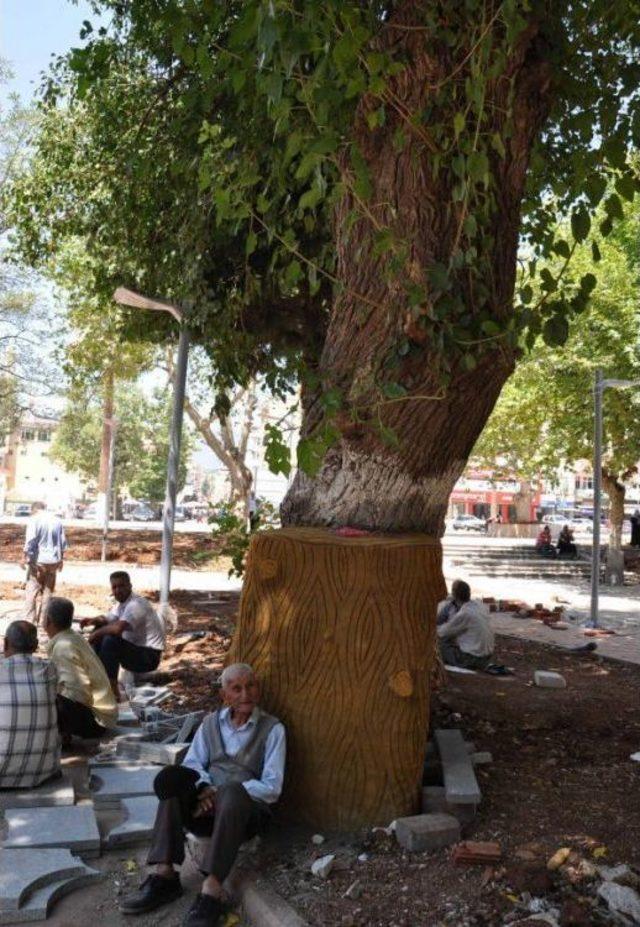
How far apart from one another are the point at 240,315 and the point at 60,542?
15.2ft

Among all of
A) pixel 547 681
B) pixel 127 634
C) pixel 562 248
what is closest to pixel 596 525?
pixel 547 681

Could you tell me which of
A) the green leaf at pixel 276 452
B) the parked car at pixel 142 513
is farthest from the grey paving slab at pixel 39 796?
the parked car at pixel 142 513

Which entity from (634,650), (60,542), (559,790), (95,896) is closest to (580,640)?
(634,650)

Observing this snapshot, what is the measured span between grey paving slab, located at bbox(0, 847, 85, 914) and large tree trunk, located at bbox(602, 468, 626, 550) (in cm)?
2115

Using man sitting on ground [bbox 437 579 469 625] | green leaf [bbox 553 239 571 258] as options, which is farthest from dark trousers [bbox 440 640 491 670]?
green leaf [bbox 553 239 571 258]

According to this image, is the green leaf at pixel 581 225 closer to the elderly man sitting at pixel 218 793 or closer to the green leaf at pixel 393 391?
the green leaf at pixel 393 391

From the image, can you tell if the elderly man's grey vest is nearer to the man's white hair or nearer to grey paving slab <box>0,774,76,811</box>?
the man's white hair

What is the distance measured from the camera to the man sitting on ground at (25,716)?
5285 millimetres

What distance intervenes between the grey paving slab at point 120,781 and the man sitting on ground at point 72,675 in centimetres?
54

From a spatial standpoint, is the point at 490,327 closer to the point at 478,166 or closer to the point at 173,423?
the point at 478,166

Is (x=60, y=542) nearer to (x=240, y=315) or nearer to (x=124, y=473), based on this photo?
(x=240, y=315)

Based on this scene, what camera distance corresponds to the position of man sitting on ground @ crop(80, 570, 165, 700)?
7934 mm

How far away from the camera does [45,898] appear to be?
409 centimetres

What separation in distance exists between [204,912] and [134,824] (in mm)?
1099
